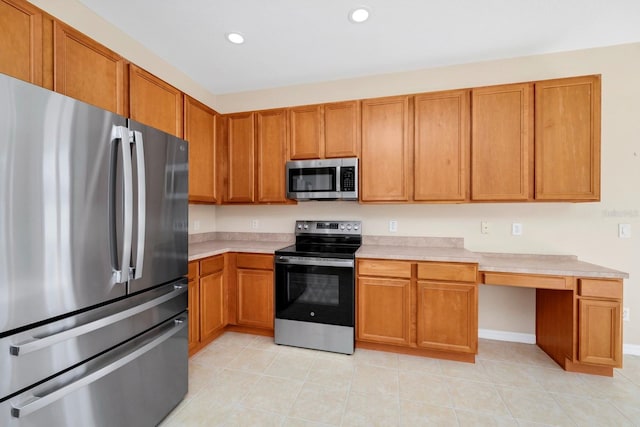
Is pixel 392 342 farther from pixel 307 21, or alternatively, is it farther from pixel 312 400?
pixel 307 21

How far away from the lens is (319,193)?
274cm

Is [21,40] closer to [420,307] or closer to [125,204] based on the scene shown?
[125,204]

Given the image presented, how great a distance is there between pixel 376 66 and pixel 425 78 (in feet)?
1.74

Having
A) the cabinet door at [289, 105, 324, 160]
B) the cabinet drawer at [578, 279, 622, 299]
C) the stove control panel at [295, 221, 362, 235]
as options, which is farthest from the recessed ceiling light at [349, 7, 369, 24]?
the cabinet drawer at [578, 279, 622, 299]

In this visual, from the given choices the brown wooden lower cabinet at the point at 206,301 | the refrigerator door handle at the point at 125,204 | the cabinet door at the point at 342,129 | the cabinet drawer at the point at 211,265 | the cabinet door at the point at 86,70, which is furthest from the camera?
the cabinet door at the point at 342,129

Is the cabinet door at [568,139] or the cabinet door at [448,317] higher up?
the cabinet door at [568,139]

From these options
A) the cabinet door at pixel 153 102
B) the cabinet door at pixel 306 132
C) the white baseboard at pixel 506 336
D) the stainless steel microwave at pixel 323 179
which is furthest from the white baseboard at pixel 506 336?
the cabinet door at pixel 153 102

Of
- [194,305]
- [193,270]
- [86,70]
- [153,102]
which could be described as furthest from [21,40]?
[194,305]

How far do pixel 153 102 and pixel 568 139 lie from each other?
3.47 metres

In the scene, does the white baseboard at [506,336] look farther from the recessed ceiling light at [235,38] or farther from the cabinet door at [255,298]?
the recessed ceiling light at [235,38]

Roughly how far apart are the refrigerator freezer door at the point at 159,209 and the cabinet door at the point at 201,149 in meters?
0.87

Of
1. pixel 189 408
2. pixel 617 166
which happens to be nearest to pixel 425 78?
pixel 617 166

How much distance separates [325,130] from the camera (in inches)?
109

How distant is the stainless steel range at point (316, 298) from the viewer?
242 cm
